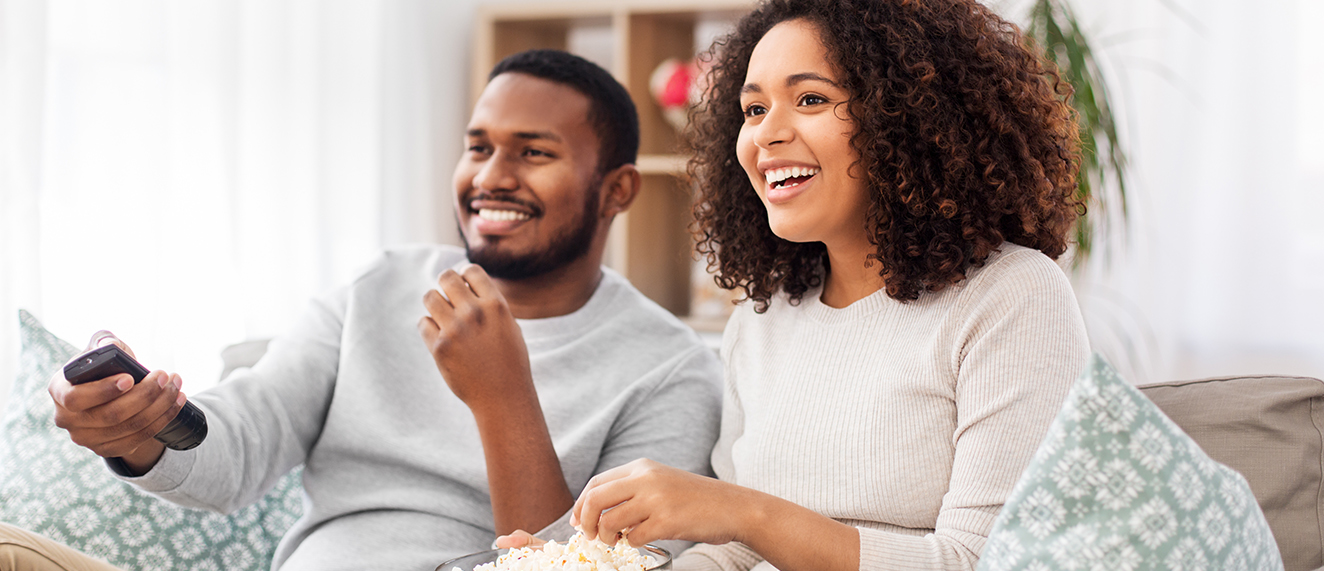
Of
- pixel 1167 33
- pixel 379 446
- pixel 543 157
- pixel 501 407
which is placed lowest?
pixel 379 446

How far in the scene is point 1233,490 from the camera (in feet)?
2.49

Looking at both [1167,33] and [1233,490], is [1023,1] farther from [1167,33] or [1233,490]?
[1233,490]

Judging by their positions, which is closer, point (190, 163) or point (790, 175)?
point (790, 175)

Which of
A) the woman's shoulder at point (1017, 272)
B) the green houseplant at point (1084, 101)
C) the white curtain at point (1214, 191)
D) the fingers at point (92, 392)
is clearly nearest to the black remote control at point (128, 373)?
the fingers at point (92, 392)

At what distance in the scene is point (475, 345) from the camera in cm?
118

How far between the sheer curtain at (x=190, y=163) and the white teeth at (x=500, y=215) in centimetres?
75

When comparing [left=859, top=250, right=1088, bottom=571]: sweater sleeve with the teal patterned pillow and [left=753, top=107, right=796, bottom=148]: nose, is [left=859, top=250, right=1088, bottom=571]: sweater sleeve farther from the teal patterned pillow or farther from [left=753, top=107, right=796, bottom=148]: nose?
[left=753, top=107, right=796, bottom=148]: nose

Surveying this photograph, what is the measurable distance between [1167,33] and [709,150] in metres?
1.62

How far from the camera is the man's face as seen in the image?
141cm

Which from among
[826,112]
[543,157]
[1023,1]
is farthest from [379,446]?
[1023,1]

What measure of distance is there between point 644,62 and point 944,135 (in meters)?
1.77

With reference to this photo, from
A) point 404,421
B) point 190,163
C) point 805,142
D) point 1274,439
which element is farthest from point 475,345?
point 190,163

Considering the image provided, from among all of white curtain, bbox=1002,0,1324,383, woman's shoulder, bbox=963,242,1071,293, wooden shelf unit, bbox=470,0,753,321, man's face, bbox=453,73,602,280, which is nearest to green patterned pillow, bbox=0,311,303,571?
man's face, bbox=453,73,602,280

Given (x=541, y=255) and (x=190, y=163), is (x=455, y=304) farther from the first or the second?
(x=190, y=163)
